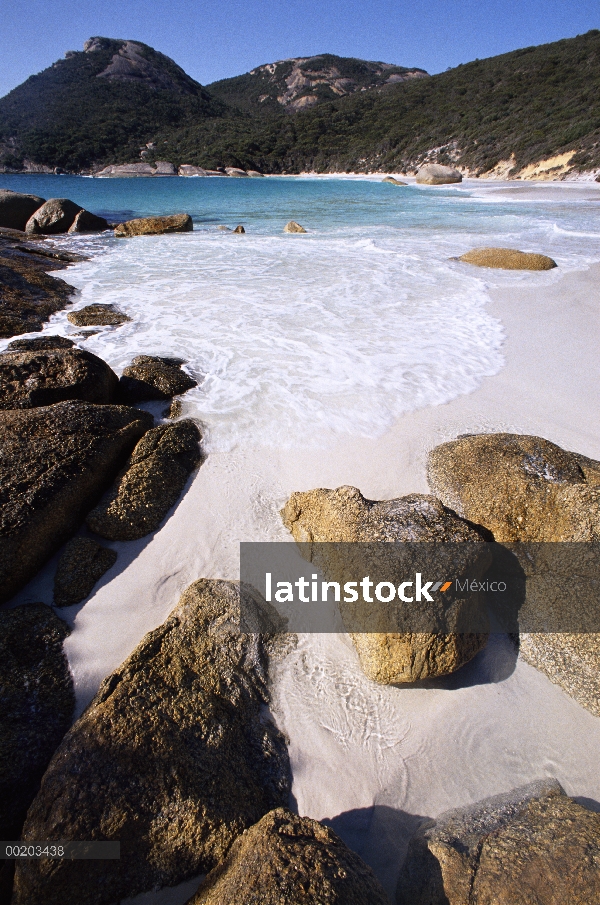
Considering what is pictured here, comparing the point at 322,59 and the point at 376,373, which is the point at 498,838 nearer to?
the point at 376,373

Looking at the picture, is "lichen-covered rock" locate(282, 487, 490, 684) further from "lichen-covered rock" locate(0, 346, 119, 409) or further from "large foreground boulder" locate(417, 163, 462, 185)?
"large foreground boulder" locate(417, 163, 462, 185)

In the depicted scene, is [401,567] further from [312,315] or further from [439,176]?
[439,176]

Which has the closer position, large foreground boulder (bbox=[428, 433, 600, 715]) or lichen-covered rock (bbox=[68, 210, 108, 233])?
large foreground boulder (bbox=[428, 433, 600, 715])

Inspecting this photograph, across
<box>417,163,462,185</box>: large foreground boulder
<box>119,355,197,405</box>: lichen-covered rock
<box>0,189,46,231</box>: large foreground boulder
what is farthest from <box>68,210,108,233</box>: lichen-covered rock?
<box>417,163,462,185</box>: large foreground boulder

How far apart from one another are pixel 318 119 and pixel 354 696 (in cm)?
9785

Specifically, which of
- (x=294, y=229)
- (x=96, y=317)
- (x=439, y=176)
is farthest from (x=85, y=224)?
(x=439, y=176)

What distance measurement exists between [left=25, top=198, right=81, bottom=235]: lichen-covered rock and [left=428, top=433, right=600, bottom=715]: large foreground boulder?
1780 centimetres

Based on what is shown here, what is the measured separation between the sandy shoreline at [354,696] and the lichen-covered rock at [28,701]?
101mm

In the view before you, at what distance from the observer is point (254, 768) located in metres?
2.09

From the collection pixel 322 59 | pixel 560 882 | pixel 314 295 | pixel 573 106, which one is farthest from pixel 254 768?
pixel 322 59

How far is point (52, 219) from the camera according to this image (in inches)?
617

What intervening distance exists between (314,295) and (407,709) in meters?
7.58

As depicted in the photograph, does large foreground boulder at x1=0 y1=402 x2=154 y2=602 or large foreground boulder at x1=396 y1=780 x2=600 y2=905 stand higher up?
large foreground boulder at x1=0 y1=402 x2=154 y2=602

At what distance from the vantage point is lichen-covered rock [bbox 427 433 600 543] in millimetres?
2799
